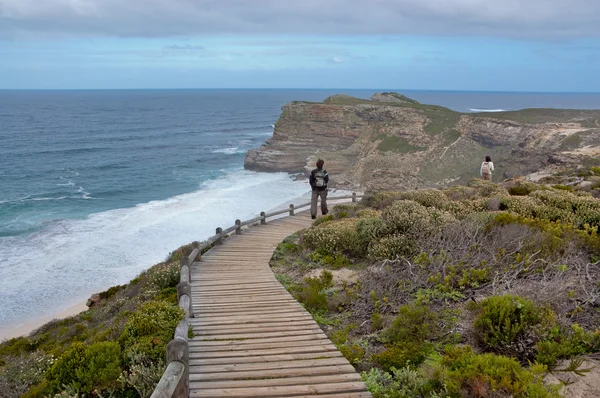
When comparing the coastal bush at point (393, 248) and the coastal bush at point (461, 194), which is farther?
the coastal bush at point (461, 194)

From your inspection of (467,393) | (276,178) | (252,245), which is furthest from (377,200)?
(276,178)

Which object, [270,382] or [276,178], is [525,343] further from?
[276,178]

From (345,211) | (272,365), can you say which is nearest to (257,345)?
(272,365)

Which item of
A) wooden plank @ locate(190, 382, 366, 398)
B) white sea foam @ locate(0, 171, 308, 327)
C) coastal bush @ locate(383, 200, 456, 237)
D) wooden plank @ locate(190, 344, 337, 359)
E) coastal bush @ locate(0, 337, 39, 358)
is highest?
coastal bush @ locate(383, 200, 456, 237)

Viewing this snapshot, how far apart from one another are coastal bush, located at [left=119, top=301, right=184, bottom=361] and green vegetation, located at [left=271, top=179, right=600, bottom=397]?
274 centimetres

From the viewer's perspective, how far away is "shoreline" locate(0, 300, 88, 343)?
2103 cm

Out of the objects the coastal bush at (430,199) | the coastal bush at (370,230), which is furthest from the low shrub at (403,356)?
the coastal bush at (430,199)

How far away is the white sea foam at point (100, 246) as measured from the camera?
1025 inches

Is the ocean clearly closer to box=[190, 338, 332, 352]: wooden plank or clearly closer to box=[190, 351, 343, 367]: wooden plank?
box=[190, 338, 332, 352]: wooden plank

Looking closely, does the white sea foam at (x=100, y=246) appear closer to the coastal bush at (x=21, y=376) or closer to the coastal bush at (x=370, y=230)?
the coastal bush at (x=21, y=376)

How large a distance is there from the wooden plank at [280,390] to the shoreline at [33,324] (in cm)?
1726

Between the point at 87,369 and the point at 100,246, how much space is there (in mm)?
30395

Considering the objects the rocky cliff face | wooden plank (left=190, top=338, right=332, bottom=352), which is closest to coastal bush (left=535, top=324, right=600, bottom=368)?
wooden plank (left=190, top=338, right=332, bottom=352)

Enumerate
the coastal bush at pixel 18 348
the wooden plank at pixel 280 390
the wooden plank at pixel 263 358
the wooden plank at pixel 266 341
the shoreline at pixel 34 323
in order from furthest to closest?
the shoreline at pixel 34 323 < the coastal bush at pixel 18 348 < the wooden plank at pixel 266 341 < the wooden plank at pixel 263 358 < the wooden plank at pixel 280 390
